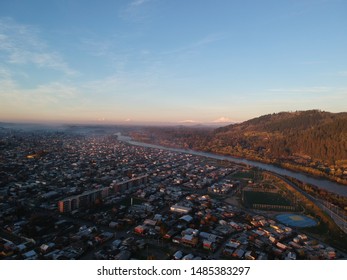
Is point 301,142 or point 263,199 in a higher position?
point 301,142

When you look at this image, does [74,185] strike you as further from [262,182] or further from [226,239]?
[262,182]

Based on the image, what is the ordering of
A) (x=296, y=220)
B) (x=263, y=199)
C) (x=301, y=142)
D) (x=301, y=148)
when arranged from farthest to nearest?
1. (x=301, y=142)
2. (x=301, y=148)
3. (x=263, y=199)
4. (x=296, y=220)

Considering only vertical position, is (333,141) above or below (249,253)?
above

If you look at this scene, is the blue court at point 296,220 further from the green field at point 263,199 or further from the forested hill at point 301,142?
the forested hill at point 301,142

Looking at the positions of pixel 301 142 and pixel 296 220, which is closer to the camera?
pixel 296 220

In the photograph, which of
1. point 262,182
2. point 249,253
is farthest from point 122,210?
point 262,182

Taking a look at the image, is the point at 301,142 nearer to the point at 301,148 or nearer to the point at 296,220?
the point at 301,148

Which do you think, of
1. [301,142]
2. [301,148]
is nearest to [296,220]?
[301,148]

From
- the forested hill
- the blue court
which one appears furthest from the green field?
the forested hill
